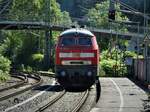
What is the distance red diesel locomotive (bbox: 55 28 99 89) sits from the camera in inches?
1077

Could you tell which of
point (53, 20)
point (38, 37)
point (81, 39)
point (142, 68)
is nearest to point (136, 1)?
point (53, 20)

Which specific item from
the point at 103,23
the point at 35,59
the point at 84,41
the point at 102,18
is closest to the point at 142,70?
the point at 84,41

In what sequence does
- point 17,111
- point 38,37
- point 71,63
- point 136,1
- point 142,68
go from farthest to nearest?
point 136,1 → point 38,37 → point 142,68 → point 71,63 → point 17,111

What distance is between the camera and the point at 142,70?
1751 inches

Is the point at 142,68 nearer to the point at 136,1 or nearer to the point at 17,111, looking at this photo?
the point at 17,111

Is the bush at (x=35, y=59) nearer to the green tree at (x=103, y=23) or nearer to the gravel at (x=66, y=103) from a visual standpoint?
the green tree at (x=103, y=23)

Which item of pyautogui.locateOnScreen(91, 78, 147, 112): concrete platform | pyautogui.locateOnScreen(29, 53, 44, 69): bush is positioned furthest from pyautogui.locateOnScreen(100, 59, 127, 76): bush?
pyautogui.locateOnScreen(91, 78, 147, 112): concrete platform

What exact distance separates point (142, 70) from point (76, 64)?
17.9 meters

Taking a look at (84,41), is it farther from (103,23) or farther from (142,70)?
(103,23)

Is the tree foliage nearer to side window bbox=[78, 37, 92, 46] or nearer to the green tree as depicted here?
the green tree

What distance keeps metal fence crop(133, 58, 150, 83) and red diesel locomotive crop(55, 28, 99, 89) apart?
12666 mm

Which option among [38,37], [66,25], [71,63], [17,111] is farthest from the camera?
[66,25]

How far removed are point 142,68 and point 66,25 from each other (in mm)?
57791

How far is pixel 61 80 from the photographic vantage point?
27.5 meters
